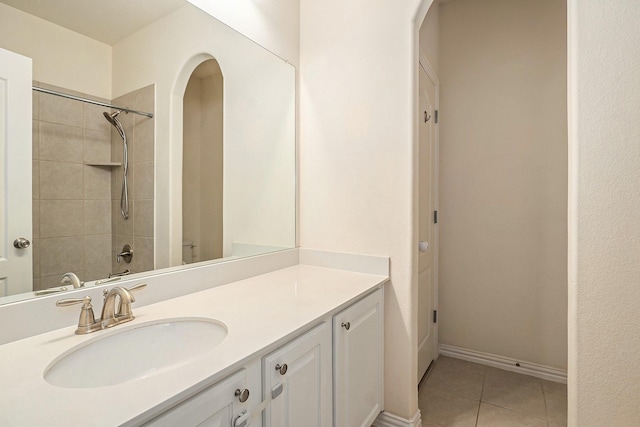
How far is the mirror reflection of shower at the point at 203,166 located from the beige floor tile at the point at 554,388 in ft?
7.08

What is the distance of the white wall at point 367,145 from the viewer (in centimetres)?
158

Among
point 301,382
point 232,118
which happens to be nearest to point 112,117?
point 232,118

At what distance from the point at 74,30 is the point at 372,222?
1.39 metres

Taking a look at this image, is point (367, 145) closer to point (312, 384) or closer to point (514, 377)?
point (312, 384)

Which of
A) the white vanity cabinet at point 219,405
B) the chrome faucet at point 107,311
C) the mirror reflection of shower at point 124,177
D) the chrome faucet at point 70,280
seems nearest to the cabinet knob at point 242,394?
the white vanity cabinet at point 219,405

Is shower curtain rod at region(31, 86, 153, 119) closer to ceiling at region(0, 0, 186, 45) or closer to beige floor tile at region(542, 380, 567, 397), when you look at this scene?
ceiling at region(0, 0, 186, 45)

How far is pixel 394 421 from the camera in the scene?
1609mm

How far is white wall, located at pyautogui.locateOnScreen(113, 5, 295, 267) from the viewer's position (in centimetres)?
124

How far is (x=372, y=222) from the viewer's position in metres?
1.68

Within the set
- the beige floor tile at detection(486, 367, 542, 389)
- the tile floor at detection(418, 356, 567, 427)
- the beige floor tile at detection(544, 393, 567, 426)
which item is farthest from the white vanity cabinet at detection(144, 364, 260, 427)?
the beige floor tile at detection(486, 367, 542, 389)

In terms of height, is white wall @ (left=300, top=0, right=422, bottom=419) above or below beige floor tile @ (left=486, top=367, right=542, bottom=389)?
above

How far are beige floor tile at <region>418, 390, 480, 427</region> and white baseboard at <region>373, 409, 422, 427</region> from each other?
0.15 meters

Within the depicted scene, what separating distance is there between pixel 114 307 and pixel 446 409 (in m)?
1.80

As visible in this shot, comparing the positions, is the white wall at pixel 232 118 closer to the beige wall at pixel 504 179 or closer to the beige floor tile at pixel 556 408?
the beige wall at pixel 504 179
